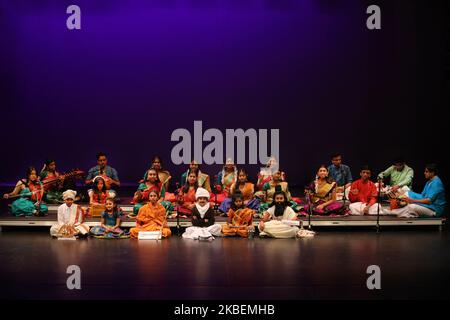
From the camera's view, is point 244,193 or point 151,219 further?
point 244,193

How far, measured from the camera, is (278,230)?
9.34 meters

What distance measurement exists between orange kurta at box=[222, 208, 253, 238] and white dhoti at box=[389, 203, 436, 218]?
250 centimetres

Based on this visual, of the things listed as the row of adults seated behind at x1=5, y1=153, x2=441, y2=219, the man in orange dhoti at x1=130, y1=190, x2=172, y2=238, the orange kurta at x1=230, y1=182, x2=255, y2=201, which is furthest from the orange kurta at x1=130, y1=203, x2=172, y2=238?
the orange kurta at x1=230, y1=182, x2=255, y2=201

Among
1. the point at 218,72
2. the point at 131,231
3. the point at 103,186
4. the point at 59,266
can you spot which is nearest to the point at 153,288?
the point at 59,266

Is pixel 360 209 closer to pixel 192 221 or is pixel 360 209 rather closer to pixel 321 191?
pixel 321 191

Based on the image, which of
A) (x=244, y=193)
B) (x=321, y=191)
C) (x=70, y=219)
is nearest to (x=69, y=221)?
(x=70, y=219)

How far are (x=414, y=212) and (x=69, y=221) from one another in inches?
204

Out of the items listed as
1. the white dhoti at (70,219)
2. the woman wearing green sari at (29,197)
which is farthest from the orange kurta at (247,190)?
the woman wearing green sari at (29,197)

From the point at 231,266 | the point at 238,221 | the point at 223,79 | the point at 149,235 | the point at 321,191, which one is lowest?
the point at 231,266

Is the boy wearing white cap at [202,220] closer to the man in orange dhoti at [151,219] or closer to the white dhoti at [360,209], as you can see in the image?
the man in orange dhoti at [151,219]

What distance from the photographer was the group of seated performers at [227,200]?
9453 mm

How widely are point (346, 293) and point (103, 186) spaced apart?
5171mm

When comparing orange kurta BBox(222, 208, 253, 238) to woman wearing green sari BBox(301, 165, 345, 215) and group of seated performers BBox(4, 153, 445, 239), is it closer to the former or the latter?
group of seated performers BBox(4, 153, 445, 239)

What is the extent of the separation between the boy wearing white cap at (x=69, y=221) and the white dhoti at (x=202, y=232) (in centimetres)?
145
